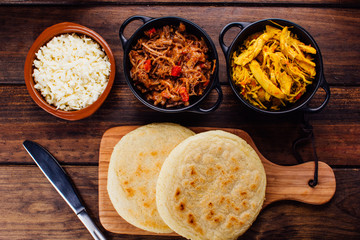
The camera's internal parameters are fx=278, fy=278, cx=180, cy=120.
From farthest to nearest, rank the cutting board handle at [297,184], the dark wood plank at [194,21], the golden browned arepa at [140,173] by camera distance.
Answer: the dark wood plank at [194,21] < the cutting board handle at [297,184] < the golden browned arepa at [140,173]

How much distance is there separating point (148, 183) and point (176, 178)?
26cm

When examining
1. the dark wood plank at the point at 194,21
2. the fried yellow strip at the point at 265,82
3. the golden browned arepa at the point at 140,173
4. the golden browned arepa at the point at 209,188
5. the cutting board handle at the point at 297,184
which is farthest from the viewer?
the dark wood plank at the point at 194,21

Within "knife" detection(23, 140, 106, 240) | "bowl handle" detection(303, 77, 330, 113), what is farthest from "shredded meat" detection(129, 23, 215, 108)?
"knife" detection(23, 140, 106, 240)

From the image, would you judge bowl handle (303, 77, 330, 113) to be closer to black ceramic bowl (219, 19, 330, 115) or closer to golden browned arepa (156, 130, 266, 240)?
black ceramic bowl (219, 19, 330, 115)

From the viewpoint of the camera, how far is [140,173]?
6.64ft

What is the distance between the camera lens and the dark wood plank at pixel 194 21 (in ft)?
7.50

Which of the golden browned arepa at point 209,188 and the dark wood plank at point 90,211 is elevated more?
the golden browned arepa at point 209,188

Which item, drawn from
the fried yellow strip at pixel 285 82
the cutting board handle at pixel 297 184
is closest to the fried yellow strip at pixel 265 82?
the fried yellow strip at pixel 285 82

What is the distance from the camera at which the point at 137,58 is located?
1.92m

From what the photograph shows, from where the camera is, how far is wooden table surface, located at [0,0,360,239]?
2271mm

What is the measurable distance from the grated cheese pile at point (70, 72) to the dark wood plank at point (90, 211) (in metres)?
0.61

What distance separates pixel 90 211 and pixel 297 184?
5.54ft

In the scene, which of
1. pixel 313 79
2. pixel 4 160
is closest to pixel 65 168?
pixel 4 160

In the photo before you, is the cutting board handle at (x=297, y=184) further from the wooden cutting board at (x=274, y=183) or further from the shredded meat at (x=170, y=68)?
the shredded meat at (x=170, y=68)
